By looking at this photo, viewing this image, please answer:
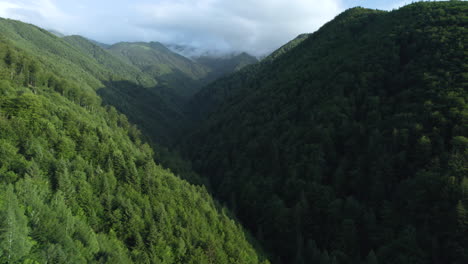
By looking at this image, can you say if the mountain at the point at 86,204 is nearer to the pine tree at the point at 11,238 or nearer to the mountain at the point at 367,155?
the pine tree at the point at 11,238

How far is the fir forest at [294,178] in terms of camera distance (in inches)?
2151

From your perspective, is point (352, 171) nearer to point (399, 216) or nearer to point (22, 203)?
point (399, 216)

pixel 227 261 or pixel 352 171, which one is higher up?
pixel 352 171

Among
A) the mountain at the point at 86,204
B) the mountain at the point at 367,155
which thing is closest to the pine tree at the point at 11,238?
the mountain at the point at 86,204

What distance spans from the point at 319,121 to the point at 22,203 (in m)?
102

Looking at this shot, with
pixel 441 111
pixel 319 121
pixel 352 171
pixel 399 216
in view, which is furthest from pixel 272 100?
pixel 399 216

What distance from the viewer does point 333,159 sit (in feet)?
309

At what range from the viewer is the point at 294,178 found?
305 feet

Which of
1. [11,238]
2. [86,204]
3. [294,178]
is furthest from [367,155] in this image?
[11,238]

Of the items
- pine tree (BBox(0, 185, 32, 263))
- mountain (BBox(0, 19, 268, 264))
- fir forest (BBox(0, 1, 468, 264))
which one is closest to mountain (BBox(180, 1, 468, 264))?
fir forest (BBox(0, 1, 468, 264))

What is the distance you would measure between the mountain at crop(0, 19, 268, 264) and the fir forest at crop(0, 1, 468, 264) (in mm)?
323

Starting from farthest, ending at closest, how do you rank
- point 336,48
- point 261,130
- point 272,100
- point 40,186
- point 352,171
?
point 336,48
point 272,100
point 261,130
point 352,171
point 40,186

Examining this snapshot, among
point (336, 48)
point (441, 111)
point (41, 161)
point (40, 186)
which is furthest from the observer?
point (336, 48)

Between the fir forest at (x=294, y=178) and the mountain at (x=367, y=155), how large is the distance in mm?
420
